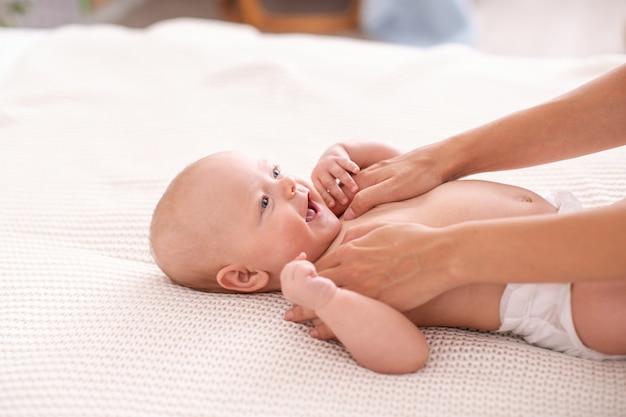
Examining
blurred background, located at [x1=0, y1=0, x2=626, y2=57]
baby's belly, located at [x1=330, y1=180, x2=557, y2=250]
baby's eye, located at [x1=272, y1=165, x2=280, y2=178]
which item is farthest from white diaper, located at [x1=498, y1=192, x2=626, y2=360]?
blurred background, located at [x1=0, y1=0, x2=626, y2=57]

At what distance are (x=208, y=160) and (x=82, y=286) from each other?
0.33 m

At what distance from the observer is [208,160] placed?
1.30 m

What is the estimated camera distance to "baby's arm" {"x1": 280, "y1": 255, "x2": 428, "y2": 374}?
1.06 meters

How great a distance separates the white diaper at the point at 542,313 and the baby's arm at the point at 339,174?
377 mm

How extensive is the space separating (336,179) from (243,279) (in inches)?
11.1

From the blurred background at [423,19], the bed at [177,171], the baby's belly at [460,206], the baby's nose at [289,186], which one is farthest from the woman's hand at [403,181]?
the blurred background at [423,19]

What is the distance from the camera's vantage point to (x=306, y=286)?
107 cm

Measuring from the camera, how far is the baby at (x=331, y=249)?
1074 mm

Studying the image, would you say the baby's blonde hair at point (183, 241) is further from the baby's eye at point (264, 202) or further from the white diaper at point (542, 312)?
the white diaper at point (542, 312)

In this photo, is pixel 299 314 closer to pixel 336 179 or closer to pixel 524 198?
pixel 336 179

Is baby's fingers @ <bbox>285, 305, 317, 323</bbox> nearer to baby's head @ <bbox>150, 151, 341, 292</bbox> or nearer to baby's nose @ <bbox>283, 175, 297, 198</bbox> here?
baby's head @ <bbox>150, 151, 341, 292</bbox>

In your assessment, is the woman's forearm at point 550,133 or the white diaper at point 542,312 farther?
the woman's forearm at point 550,133

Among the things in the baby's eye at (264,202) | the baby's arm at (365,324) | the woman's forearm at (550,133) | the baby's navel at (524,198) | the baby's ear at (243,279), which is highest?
the woman's forearm at (550,133)

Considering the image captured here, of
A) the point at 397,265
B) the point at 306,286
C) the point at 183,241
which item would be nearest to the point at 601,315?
the point at 397,265
